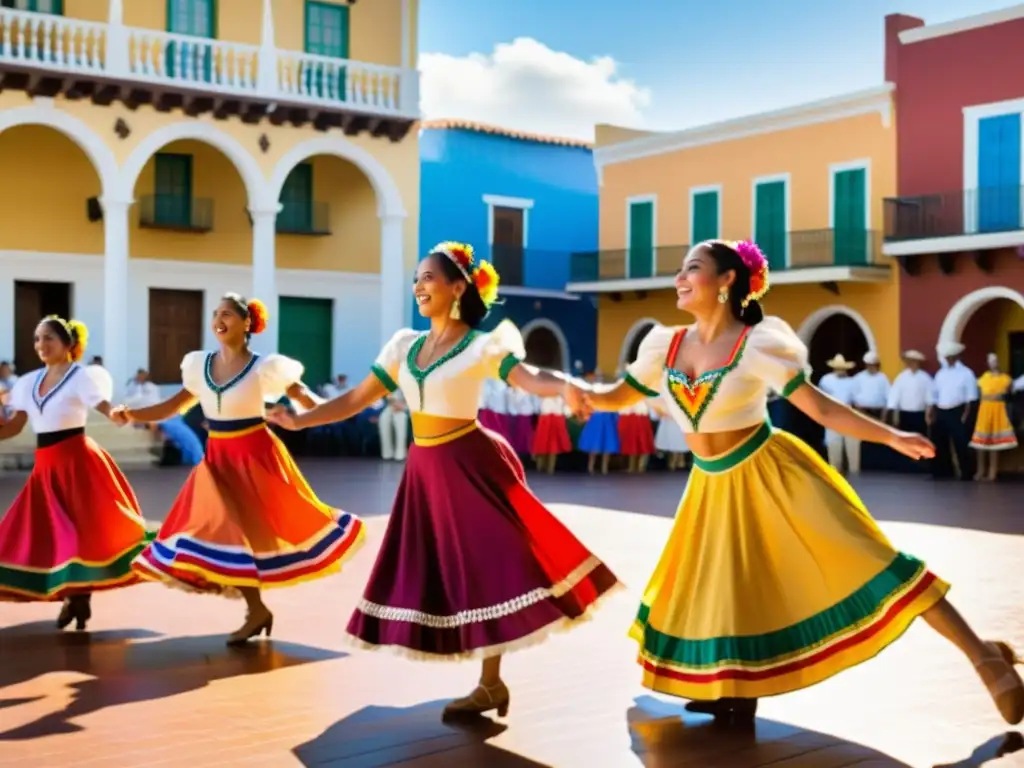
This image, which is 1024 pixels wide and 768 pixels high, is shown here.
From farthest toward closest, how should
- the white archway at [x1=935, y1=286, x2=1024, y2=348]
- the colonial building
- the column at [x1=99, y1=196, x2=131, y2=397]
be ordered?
the white archway at [x1=935, y1=286, x2=1024, y2=348]
the colonial building
the column at [x1=99, y1=196, x2=131, y2=397]

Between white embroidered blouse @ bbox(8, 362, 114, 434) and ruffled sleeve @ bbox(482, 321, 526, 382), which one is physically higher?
ruffled sleeve @ bbox(482, 321, 526, 382)

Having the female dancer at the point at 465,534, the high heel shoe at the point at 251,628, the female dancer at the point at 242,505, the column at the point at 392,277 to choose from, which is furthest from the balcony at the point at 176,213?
the female dancer at the point at 465,534

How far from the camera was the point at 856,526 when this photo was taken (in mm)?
4977

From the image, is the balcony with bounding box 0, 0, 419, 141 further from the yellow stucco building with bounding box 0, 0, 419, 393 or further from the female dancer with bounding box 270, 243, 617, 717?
the female dancer with bounding box 270, 243, 617, 717

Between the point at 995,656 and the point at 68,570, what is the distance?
441 centimetres

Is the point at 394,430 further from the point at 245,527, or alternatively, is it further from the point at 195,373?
the point at 245,527

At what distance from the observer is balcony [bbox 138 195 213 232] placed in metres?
25.3

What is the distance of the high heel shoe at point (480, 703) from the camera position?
17.3 ft

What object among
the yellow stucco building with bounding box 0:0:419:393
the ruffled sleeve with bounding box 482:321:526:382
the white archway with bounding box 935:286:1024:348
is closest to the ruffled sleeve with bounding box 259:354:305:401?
the ruffled sleeve with bounding box 482:321:526:382

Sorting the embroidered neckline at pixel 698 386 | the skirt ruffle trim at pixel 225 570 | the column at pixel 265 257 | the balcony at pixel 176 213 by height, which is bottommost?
the skirt ruffle trim at pixel 225 570

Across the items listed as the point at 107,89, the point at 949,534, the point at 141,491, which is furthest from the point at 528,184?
the point at 949,534

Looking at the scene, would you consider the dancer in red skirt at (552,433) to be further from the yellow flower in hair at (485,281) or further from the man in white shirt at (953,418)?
the yellow flower in hair at (485,281)

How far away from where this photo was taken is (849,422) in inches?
196

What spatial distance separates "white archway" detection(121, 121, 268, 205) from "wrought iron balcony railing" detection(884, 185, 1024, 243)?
10924 mm
